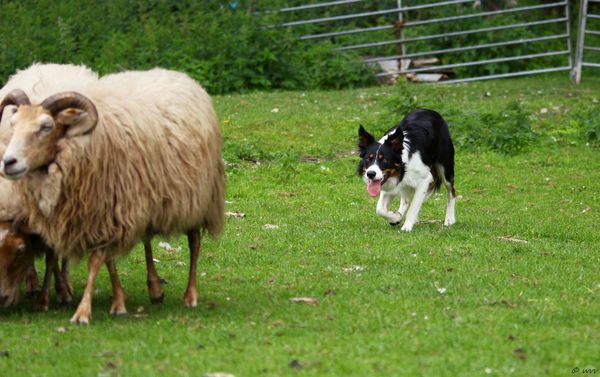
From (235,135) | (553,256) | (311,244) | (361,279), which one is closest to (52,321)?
(361,279)

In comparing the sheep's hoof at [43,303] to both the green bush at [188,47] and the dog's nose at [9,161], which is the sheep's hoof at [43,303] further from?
the green bush at [188,47]

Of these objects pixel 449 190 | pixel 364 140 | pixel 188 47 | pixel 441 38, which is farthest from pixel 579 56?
pixel 364 140

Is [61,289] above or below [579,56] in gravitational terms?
above

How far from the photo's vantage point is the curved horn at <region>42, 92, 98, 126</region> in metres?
8.19

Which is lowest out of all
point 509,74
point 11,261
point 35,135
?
point 509,74

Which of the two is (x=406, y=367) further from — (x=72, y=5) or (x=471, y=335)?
(x=72, y=5)

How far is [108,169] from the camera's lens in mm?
8336

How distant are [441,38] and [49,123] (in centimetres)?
1850

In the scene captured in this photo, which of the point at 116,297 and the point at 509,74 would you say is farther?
the point at 509,74

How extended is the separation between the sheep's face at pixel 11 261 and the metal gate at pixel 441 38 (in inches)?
650

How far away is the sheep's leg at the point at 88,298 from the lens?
8264 mm

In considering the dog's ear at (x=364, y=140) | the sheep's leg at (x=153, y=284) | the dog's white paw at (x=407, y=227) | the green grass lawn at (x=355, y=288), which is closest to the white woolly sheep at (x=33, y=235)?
the sheep's leg at (x=153, y=284)

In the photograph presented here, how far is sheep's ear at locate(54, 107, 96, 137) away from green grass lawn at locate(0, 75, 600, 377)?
1440 millimetres

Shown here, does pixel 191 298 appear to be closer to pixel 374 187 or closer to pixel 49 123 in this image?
pixel 49 123
